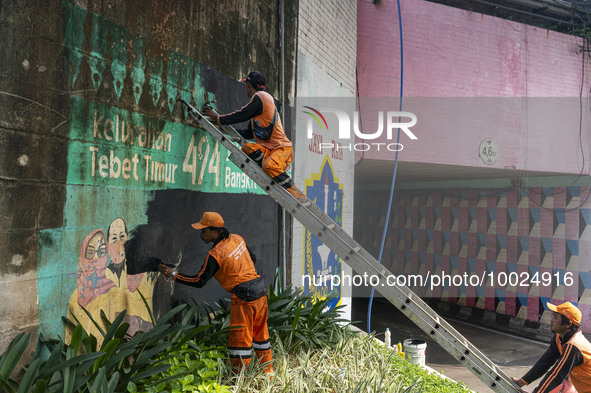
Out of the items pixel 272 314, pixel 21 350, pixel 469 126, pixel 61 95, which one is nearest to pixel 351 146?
pixel 469 126

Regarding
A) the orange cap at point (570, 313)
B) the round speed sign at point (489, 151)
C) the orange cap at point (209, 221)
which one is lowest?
the orange cap at point (570, 313)

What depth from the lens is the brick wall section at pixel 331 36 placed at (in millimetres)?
8406

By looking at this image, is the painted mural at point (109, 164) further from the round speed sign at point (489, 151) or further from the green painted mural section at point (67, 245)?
the round speed sign at point (489, 151)

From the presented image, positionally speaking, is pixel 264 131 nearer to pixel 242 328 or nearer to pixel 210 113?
pixel 210 113

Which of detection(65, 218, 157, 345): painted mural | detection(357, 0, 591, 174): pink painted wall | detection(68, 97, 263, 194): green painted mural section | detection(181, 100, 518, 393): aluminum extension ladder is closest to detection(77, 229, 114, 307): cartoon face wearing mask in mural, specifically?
detection(65, 218, 157, 345): painted mural

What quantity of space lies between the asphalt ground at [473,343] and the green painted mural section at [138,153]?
558 centimetres

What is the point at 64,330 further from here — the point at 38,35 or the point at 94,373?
the point at 38,35

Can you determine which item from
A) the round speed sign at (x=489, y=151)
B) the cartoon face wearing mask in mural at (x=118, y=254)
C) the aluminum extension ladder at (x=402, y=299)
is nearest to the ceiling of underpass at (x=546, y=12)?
the round speed sign at (x=489, y=151)

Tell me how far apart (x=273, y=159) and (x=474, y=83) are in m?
9.27

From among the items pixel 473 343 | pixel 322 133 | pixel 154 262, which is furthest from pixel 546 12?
pixel 154 262

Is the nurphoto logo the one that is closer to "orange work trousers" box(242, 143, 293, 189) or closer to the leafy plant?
the leafy plant

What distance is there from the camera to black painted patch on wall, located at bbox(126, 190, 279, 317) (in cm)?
475

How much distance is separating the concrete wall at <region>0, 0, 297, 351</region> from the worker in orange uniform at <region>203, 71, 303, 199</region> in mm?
682

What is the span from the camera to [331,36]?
9.57 m
